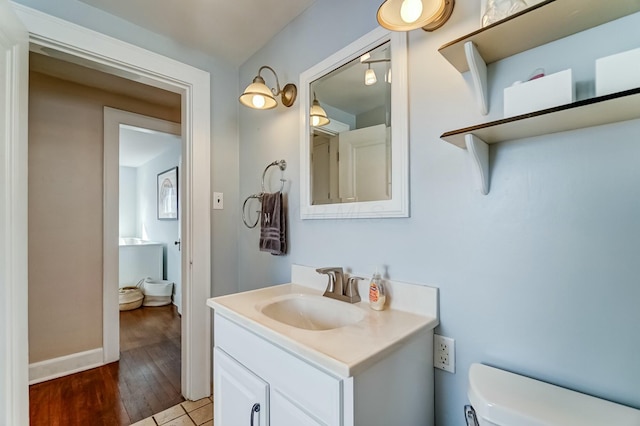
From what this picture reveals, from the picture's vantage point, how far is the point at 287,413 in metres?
0.87

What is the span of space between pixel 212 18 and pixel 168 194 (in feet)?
10.5

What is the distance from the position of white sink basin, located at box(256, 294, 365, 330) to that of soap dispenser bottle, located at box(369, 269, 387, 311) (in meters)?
0.07

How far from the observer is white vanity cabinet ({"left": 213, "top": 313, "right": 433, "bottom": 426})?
0.73 metres

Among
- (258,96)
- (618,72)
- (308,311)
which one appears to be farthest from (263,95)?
(618,72)

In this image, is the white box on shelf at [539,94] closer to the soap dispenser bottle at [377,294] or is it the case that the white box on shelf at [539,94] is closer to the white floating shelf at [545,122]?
the white floating shelf at [545,122]

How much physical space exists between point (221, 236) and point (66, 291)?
139cm

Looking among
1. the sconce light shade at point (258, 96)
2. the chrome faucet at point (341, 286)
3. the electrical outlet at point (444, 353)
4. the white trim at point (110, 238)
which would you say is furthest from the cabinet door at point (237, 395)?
the white trim at point (110, 238)

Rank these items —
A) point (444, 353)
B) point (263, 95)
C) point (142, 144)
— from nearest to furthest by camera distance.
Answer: point (444, 353), point (263, 95), point (142, 144)

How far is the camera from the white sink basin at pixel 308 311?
3.87 feet

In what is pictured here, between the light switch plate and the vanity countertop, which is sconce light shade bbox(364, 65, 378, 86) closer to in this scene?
the vanity countertop

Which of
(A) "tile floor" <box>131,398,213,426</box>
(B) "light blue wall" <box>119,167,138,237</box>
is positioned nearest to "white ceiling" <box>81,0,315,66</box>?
(A) "tile floor" <box>131,398,213,426</box>

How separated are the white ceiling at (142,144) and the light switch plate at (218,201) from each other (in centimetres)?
166

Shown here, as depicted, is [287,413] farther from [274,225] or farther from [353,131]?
[353,131]

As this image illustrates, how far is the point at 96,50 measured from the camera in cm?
152
